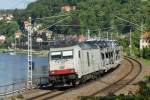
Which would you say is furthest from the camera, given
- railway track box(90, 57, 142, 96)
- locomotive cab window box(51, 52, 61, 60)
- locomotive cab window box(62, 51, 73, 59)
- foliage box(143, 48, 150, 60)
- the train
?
foliage box(143, 48, 150, 60)

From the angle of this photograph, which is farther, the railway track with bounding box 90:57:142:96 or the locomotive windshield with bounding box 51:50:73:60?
the locomotive windshield with bounding box 51:50:73:60

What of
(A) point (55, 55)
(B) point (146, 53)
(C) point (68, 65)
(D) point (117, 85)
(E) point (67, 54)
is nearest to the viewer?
(C) point (68, 65)

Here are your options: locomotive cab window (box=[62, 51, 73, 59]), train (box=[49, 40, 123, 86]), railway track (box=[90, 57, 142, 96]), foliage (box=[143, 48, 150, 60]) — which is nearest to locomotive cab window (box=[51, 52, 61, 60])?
train (box=[49, 40, 123, 86])

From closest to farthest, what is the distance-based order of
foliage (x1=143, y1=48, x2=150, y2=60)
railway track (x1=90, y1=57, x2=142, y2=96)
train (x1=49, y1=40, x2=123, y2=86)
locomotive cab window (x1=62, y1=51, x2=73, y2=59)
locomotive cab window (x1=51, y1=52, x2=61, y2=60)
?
1. railway track (x1=90, y1=57, x2=142, y2=96)
2. train (x1=49, y1=40, x2=123, y2=86)
3. locomotive cab window (x1=62, y1=51, x2=73, y2=59)
4. locomotive cab window (x1=51, y1=52, x2=61, y2=60)
5. foliage (x1=143, y1=48, x2=150, y2=60)

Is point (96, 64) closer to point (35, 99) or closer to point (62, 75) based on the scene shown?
point (62, 75)

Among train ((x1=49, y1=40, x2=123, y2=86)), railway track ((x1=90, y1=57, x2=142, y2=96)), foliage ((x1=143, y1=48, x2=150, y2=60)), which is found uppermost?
train ((x1=49, y1=40, x2=123, y2=86))

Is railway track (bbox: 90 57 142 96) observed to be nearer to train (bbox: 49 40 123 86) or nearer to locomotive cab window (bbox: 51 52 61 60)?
train (bbox: 49 40 123 86)

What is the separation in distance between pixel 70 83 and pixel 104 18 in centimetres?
12005

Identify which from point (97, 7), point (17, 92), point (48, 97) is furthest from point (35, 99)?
point (97, 7)

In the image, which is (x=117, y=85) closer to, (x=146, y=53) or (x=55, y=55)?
(x=55, y=55)

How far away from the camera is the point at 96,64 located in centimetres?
5900

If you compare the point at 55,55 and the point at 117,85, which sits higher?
the point at 55,55

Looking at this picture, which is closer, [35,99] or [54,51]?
[35,99]

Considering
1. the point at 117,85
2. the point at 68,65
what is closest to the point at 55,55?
the point at 68,65
